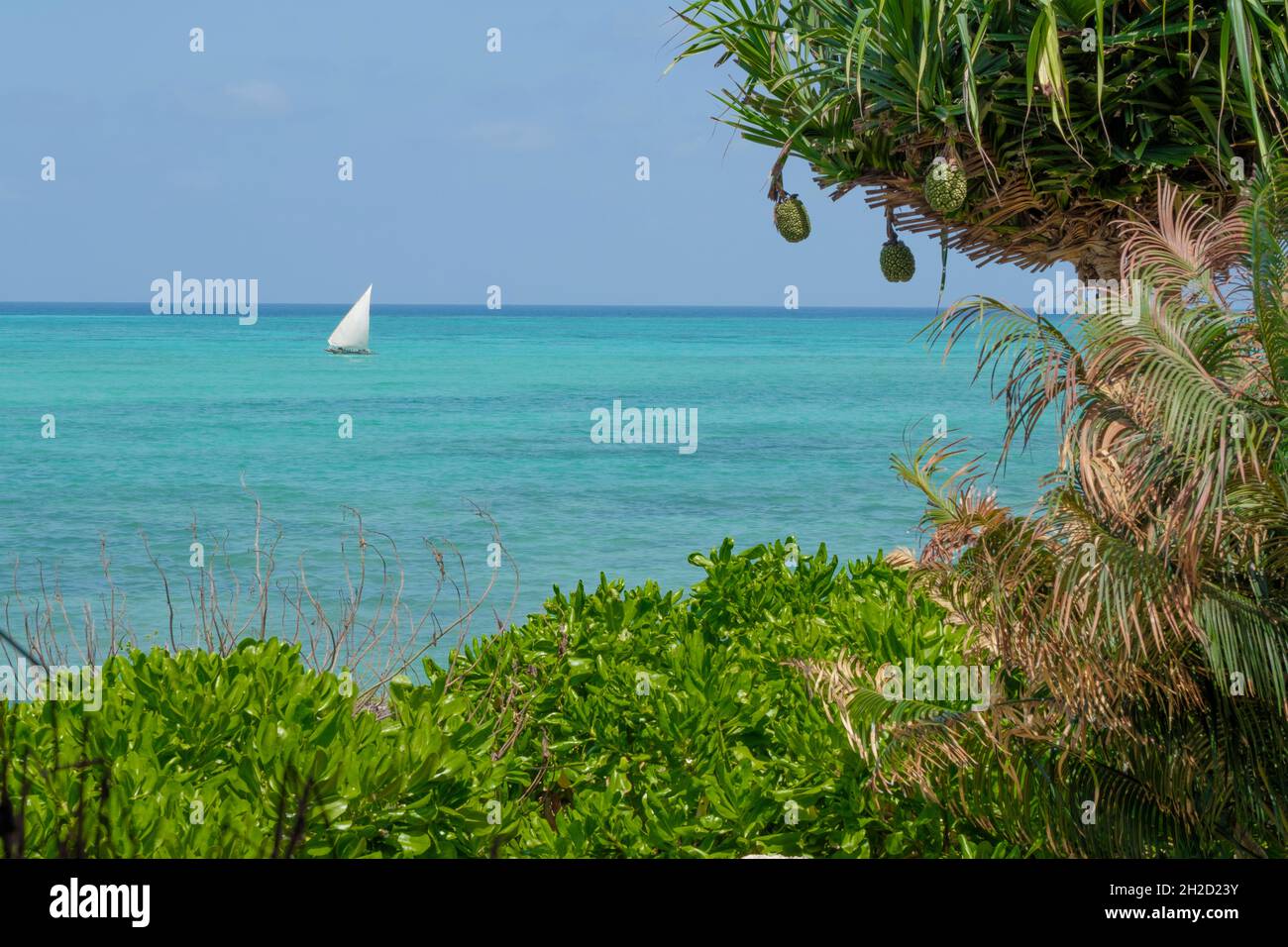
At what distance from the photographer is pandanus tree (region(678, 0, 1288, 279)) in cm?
395

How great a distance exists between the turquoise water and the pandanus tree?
2.77m

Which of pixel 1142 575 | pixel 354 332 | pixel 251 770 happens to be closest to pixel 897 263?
pixel 1142 575

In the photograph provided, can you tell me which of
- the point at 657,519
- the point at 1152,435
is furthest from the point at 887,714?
the point at 657,519

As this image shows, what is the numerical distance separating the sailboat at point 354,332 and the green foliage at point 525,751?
50.3 metres

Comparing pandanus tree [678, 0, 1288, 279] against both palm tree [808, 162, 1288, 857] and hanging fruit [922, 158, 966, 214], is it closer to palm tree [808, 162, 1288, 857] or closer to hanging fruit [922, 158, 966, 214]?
hanging fruit [922, 158, 966, 214]

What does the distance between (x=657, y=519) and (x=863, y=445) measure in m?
11.2

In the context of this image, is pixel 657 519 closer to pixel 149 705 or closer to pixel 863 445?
pixel 863 445

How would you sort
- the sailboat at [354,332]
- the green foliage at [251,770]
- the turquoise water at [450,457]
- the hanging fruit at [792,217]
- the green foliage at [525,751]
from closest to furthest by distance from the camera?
the green foliage at [251,770] → the green foliage at [525,751] → the hanging fruit at [792,217] → the turquoise water at [450,457] → the sailboat at [354,332]

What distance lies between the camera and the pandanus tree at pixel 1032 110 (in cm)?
395

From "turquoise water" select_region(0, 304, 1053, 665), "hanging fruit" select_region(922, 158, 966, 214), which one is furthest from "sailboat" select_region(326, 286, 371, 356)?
"hanging fruit" select_region(922, 158, 966, 214)

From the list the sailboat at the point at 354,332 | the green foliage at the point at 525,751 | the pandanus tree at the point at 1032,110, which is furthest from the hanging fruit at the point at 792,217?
the sailboat at the point at 354,332

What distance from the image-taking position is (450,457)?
31.1m

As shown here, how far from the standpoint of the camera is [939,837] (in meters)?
3.66

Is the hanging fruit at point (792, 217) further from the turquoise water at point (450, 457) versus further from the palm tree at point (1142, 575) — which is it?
the turquoise water at point (450, 457)
